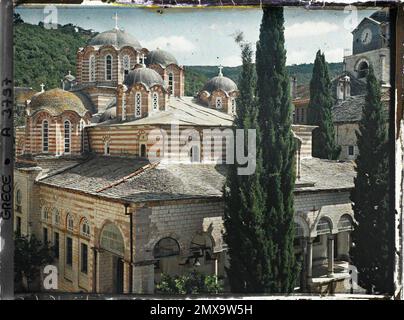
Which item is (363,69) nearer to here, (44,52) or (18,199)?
(44,52)

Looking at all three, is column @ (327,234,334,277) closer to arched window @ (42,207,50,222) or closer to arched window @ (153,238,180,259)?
arched window @ (153,238,180,259)

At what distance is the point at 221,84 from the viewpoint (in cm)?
726

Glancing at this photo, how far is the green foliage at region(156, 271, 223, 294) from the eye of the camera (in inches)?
272

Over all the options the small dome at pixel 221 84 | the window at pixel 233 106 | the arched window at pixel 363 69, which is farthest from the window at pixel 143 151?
the arched window at pixel 363 69

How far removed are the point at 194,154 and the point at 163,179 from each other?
2.17 feet

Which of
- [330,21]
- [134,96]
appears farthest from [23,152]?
[330,21]

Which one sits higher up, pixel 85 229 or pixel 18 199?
pixel 18 199

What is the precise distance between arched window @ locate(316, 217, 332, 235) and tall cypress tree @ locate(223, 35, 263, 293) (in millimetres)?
1433

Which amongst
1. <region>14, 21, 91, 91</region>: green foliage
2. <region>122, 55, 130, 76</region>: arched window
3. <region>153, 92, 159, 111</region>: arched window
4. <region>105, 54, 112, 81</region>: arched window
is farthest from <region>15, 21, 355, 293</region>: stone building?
<region>105, 54, 112, 81</region>: arched window

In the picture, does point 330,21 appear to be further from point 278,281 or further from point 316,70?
point 278,281

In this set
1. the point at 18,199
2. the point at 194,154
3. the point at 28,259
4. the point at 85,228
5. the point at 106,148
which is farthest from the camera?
the point at 106,148

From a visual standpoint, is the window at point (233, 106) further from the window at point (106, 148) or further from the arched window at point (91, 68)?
the arched window at point (91, 68)

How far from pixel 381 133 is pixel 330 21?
1908 millimetres

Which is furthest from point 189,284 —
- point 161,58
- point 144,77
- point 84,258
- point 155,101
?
point 144,77
